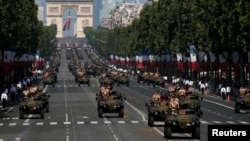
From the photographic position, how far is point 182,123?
41812 millimetres

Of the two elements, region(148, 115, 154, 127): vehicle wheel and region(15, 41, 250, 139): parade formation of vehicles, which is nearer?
region(15, 41, 250, 139): parade formation of vehicles

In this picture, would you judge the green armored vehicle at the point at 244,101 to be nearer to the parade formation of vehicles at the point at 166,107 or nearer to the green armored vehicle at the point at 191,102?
the parade formation of vehicles at the point at 166,107

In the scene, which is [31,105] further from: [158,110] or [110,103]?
[158,110]

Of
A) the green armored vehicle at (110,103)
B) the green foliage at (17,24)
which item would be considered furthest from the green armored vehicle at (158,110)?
the green foliage at (17,24)

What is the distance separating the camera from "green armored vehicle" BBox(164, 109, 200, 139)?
137 feet

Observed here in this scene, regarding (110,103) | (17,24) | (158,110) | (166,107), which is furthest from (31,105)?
(17,24)

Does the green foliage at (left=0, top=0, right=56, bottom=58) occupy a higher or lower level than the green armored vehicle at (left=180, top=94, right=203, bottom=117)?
higher

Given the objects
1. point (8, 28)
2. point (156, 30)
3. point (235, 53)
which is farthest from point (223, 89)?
point (156, 30)

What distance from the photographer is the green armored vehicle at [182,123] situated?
137ft

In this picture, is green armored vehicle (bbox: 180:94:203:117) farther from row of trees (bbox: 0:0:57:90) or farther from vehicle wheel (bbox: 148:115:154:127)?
row of trees (bbox: 0:0:57:90)

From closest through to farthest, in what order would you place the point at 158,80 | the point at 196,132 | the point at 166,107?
the point at 196,132 < the point at 166,107 < the point at 158,80

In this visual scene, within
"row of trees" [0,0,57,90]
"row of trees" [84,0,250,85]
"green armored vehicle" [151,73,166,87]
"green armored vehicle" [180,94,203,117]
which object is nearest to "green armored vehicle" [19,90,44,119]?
"green armored vehicle" [180,94,203,117]

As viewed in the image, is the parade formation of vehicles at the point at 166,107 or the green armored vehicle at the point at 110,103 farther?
the green armored vehicle at the point at 110,103

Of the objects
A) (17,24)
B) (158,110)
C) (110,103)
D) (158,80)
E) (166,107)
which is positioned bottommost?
(158,80)
